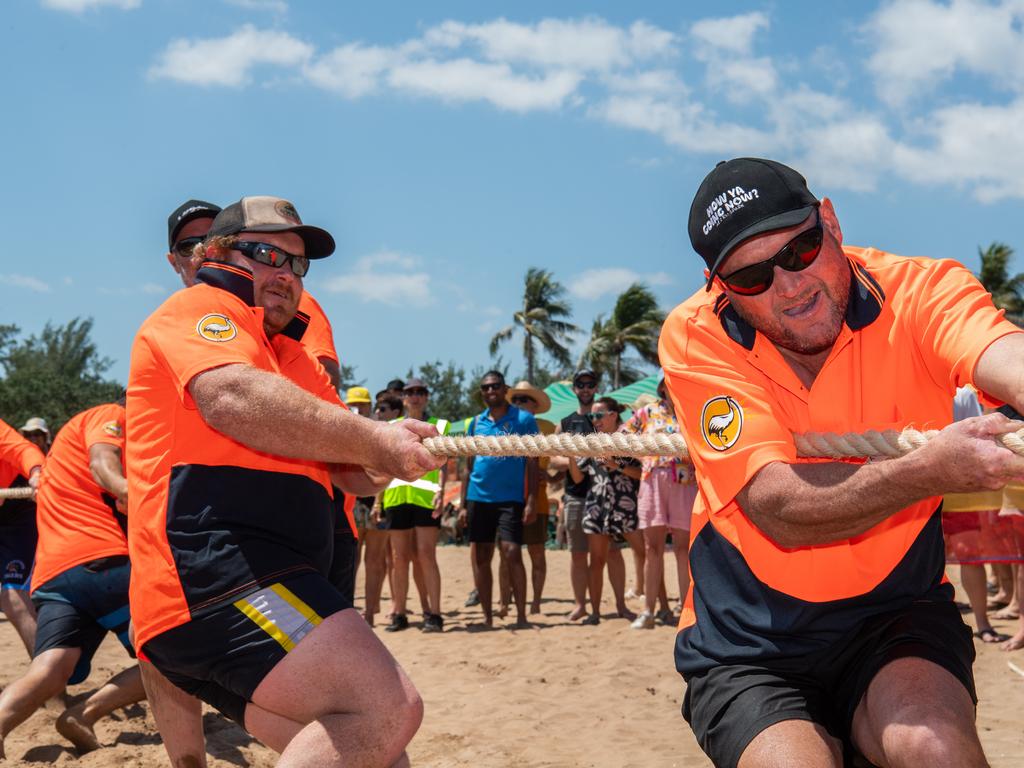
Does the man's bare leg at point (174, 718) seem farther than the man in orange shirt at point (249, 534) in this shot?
Yes

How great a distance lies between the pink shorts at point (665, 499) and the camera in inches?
362

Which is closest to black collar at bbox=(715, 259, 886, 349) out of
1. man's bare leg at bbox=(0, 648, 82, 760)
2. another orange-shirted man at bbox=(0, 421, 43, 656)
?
man's bare leg at bbox=(0, 648, 82, 760)

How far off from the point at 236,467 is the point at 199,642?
0.47m

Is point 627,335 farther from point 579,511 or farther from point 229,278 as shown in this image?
point 229,278

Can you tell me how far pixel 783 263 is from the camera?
8.46 feet

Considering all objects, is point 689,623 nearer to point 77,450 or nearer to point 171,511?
point 171,511

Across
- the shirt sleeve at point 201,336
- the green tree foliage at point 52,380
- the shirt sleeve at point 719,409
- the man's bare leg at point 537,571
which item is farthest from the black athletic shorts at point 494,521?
the green tree foliage at point 52,380

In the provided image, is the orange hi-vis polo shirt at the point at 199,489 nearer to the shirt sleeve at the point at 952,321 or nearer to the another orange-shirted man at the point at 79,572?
the shirt sleeve at the point at 952,321

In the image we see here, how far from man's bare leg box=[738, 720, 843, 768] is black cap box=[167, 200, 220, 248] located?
3.38 meters

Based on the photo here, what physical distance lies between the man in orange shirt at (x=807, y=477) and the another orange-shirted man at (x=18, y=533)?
5347 mm

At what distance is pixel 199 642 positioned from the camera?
8.94 ft

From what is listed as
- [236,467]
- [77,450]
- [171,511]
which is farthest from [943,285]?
[77,450]

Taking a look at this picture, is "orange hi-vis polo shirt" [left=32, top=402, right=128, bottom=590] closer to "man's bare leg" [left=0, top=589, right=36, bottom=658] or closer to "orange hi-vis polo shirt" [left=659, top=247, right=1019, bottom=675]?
"man's bare leg" [left=0, top=589, right=36, bottom=658]

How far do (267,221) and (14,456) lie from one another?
15.0ft
